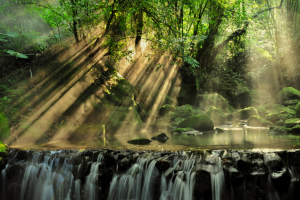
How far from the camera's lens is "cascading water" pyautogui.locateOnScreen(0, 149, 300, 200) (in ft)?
14.0

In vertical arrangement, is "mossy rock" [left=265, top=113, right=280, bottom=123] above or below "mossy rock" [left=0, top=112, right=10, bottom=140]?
above

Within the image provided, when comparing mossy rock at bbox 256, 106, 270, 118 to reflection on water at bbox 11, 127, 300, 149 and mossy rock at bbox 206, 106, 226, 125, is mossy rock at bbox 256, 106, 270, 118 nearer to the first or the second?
mossy rock at bbox 206, 106, 226, 125

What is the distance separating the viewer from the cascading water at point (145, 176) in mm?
4270

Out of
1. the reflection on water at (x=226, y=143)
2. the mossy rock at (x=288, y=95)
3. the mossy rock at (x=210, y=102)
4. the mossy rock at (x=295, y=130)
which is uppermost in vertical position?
the mossy rock at (x=288, y=95)

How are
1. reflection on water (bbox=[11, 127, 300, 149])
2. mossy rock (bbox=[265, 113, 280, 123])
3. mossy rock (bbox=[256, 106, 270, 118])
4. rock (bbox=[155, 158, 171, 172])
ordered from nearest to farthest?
1. rock (bbox=[155, 158, 171, 172])
2. reflection on water (bbox=[11, 127, 300, 149])
3. mossy rock (bbox=[265, 113, 280, 123])
4. mossy rock (bbox=[256, 106, 270, 118])

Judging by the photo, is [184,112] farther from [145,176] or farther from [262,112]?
[145,176]

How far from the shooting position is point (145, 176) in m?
4.87

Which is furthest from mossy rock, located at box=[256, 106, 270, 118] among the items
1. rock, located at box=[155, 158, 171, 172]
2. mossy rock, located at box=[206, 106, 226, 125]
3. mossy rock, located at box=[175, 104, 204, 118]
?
rock, located at box=[155, 158, 171, 172]

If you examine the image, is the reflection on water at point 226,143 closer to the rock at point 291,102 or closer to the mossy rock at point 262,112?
the mossy rock at point 262,112

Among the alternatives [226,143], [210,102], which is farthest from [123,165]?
[210,102]

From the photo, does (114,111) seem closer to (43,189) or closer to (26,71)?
(26,71)

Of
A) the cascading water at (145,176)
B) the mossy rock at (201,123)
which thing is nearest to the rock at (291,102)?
the mossy rock at (201,123)

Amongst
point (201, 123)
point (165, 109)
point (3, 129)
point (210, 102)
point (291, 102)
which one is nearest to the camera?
point (3, 129)

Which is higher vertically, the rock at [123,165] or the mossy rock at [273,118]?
the mossy rock at [273,118]
